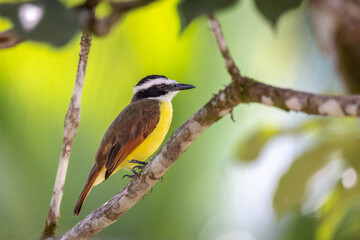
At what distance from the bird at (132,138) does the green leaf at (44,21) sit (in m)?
1.64

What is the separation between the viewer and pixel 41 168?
5215 mm

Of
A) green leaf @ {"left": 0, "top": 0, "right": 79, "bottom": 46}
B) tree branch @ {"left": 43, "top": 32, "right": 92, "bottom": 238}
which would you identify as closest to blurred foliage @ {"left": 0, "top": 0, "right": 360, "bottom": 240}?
tree branch @ {"left": 43, "top": 32, "right": 92, "bottom": 238}

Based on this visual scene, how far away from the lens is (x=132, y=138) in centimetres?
339

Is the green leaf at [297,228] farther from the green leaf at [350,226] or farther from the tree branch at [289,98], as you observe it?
the tree branch at [289,98]

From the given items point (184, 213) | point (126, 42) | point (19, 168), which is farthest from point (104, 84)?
point (184, 213)

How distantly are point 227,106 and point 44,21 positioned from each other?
84 centimetres

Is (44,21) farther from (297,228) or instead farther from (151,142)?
(297,228)

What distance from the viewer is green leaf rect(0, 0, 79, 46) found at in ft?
5.21

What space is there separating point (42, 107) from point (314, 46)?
3390 millimetres

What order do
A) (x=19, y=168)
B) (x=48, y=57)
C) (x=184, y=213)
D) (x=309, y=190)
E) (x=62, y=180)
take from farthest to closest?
(x=184, y=213) < (x=19, y=168) < (x=48, y=57) < (x=309, y=190) < (x=62, y=180)

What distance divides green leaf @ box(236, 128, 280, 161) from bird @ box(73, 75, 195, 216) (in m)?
0.78

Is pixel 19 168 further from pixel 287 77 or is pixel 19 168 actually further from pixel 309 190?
pixel 287 77

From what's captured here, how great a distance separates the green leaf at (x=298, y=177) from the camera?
3.79 m

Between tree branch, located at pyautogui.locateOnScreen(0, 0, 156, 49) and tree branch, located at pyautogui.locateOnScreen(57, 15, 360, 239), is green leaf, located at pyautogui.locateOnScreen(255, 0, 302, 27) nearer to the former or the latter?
tree branch, located at pyautogui.locateOnScreen(57, 15, 360, 239)
